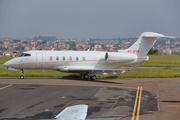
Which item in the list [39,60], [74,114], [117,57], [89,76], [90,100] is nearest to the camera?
[74,114]

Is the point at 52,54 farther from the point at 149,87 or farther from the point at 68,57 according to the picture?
the point at 149,87

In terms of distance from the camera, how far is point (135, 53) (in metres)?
31.1

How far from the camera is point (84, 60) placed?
2969 cm

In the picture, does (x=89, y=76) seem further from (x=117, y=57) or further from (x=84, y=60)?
(x=117, y=57)

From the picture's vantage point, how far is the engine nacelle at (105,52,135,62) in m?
29.9

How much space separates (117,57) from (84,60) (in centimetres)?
412

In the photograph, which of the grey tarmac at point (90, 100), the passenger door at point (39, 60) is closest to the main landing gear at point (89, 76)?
the passenger door at point (39, 60)

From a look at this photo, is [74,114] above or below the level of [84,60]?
above

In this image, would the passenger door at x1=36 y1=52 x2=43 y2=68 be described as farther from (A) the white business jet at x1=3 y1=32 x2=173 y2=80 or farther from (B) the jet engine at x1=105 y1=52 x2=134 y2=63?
(B) the jet engine at x1=105 y1=52 x2=134 y2=63

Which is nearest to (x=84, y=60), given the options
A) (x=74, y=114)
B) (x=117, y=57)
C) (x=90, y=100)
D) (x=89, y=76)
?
(x=89, y=76)

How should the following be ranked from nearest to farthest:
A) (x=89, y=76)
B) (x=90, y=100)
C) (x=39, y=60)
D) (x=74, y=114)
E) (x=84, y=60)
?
1. (x=74, y=114)
2. (x=90, y=100)
3. (x=39, y=60)
4. (x=89, y=76)
5. (x=84, y=60)

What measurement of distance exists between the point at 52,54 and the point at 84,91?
29.2 feet

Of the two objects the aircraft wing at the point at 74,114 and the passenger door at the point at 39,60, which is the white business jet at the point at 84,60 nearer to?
the passenger door at the point at 39,60

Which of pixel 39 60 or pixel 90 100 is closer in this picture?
pixel 90 100
